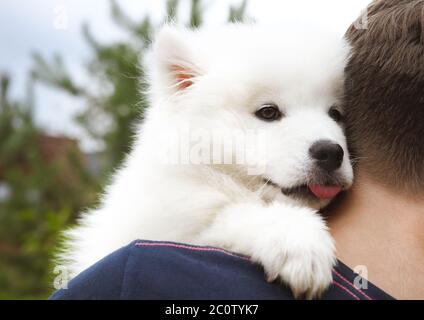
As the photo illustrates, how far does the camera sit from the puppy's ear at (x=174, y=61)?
2.76 meters

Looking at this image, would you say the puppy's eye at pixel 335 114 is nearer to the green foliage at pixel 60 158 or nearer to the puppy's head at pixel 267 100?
the puppy's head at pixel 267 100

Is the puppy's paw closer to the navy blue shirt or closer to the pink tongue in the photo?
the navy blue shirt

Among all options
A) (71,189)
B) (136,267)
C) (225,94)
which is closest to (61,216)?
(71,189)

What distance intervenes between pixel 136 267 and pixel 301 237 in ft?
1.89

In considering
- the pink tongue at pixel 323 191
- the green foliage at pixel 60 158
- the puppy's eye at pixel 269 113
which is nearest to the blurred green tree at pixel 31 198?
the green foliage at pixel 60 158

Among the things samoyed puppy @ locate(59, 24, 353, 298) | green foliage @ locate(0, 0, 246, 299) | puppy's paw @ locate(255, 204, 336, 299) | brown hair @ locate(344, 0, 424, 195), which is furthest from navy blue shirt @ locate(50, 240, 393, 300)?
green foliage @ locate(0, 0, 246, 299)

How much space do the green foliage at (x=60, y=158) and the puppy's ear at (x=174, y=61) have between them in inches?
183

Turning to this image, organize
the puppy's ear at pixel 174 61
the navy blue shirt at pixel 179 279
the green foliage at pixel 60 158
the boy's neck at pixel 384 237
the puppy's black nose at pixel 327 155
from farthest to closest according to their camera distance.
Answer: the green foliage at pixel 60 158 → the puppy's ear at pixel 174 61 → the puppy's black nose at pixel 327 155 → the boy's neck at pixel 384 237 → the navy blue shirt at pixel 179 279

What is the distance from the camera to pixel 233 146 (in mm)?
2471

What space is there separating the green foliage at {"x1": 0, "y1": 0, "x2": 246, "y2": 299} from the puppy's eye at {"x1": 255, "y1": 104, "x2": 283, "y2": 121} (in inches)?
194

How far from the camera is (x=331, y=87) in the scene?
254 cm

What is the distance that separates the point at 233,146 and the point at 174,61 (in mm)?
603

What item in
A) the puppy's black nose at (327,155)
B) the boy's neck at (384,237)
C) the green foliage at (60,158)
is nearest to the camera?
the boy's neck at (384,237)

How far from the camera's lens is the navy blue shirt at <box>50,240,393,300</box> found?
176 cm
